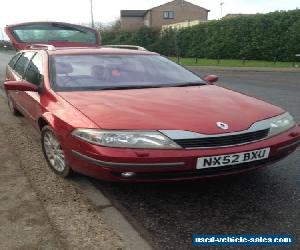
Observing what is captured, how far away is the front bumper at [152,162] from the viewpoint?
3.37 meters

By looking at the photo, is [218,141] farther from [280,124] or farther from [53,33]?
[53,33]

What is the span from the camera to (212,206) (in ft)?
12.2

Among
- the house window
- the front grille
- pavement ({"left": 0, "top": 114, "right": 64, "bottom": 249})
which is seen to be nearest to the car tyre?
pavement ({"left": 0, "top": 114, "right": 64, "bottom": 249})

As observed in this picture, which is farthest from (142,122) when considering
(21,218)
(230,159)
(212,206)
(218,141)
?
(21,218)

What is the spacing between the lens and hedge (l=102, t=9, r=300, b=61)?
2653 centimetres

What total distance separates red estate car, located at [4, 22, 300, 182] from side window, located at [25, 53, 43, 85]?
0.03 m

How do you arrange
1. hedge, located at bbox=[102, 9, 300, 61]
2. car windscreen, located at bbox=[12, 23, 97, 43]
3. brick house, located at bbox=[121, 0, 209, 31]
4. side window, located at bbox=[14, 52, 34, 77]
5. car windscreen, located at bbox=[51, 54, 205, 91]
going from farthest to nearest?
1. brick house, located at bbox=[121, 0, 209, 31]
2. hedge, located at bbox=[102, 9, 300, 61]
3. car windscreen, located at bbox=[12, 23, 97, 43]
4. side window, located at bbox=[14, 52, 34, 77]
5. car windscreen, located at bbox=[51, 54, 205, 91]

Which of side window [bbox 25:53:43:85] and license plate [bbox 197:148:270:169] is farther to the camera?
side window [bbox 25:53:43:85]

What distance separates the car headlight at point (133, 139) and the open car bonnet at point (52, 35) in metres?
6.13

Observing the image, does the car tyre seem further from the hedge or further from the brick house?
the brick house

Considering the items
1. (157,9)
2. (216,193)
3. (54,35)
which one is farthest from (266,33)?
(157,9)

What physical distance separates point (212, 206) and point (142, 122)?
95 centimetres

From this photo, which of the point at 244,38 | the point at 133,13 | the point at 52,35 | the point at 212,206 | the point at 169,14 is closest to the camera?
the point at 212,206

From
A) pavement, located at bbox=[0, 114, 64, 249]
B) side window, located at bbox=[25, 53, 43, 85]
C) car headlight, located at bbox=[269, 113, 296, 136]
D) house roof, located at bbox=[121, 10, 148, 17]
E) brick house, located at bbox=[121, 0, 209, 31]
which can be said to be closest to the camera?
pavement, located at bbox=[0, 114, 64, 249]
